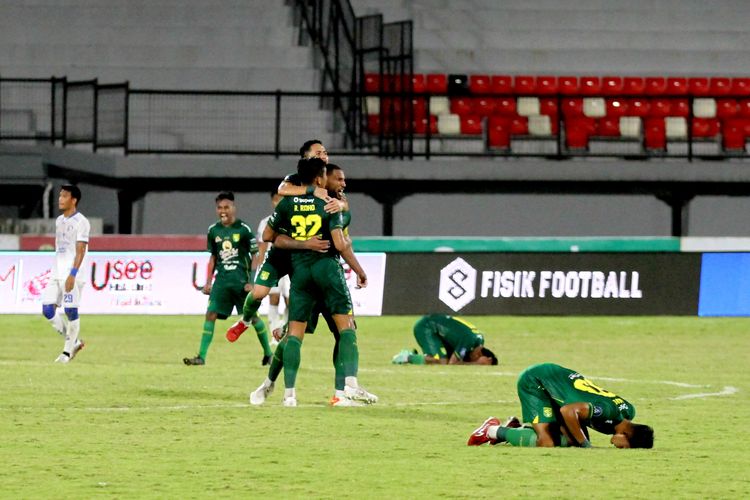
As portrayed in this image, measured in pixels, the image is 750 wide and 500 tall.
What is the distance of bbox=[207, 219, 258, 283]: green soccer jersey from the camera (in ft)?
60.5

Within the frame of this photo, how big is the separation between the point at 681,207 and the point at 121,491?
25.3 m

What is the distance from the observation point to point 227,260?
18.6 metres

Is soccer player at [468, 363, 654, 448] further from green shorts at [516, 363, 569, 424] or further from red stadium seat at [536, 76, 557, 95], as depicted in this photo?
red stadium seat at [536, 76, 557, 95]

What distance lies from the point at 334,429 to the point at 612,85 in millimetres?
24355

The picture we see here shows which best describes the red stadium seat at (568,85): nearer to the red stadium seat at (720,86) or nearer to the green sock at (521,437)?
the red stadium seat at (720,86)

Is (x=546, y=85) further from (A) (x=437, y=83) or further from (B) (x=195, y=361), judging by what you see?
(B) (x=195, y=361)

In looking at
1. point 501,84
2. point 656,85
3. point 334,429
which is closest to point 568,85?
point 501,84

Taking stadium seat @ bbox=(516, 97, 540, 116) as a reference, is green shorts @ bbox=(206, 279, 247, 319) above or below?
below

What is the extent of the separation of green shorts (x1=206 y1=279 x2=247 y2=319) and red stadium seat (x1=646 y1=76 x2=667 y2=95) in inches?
713

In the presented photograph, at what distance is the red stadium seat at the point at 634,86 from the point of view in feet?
113

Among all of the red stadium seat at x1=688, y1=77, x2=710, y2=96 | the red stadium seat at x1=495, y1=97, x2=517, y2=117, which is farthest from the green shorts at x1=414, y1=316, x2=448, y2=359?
the red stadium seat at x1=688, y1=77, x2=710, y2=96

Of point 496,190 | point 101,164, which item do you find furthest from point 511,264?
point 101,164

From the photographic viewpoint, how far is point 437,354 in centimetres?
1902

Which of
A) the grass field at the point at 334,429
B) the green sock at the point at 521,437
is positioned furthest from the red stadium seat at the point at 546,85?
the green sock at the point at 521,437
